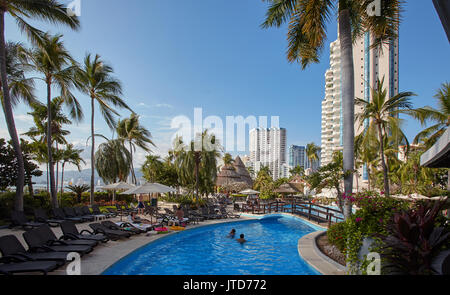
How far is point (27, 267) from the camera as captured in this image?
5160mm

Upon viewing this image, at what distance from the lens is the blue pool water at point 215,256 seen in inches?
302

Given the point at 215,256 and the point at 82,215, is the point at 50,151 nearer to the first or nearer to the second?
the point at 82,215

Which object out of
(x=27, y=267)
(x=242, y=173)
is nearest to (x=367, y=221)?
(x=27, y=267)

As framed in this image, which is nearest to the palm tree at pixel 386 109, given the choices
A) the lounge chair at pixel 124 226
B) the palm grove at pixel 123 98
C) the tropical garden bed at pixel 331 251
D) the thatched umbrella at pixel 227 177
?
the palm grove at pixel 123 98

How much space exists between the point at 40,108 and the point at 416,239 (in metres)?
23.7

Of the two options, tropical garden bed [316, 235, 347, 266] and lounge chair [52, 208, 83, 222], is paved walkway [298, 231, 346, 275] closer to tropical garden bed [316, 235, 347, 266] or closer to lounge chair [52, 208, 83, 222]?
tropical garden bed [316, 235, 347, 266]

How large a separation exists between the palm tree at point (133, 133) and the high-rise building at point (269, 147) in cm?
13813

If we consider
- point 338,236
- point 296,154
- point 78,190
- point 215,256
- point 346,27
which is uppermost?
point 346,27

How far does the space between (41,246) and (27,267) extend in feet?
4.21

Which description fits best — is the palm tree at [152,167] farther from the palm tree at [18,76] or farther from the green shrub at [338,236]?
the green shrub at [338,236]

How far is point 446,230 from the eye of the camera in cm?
450

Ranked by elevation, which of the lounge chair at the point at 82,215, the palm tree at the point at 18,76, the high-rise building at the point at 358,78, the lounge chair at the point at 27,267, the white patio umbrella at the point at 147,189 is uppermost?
the high-rise building at the point at 358,78

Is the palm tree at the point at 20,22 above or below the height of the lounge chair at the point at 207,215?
above

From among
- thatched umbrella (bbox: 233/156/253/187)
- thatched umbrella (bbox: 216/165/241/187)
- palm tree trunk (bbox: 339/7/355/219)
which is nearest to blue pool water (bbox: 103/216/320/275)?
palm tree trunk (bbox: 339/7/355/219)
